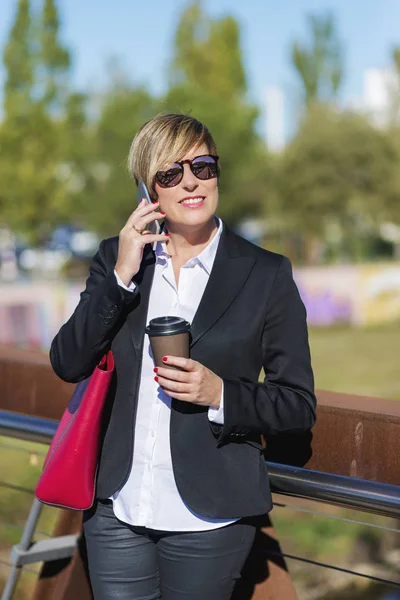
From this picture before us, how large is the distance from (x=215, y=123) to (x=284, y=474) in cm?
3943

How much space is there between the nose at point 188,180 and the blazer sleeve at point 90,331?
0.29 m

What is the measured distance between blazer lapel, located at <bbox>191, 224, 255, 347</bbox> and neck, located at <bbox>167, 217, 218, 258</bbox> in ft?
0.18

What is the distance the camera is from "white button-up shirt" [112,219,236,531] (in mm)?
1908

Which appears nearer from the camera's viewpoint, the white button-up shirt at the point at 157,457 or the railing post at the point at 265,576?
the white button-up shirt at the point at 157,457

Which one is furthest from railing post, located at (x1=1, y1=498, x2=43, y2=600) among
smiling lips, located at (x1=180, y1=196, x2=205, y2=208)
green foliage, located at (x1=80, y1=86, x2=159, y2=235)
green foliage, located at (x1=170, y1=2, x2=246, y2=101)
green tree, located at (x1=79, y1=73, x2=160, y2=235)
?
green foliage, located at (x1=170, y1=2, x2=246, y2=101)

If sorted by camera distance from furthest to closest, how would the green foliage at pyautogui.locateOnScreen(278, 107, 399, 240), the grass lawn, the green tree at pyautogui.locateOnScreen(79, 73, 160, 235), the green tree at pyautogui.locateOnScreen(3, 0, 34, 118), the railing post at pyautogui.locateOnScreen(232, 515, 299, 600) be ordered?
the green tree at pyautogui.locateOnScreen(79, 73, 160, 235)
the green foliage at pyautogui.locateOnScreen(278, 107, 399, 240)
the green tree at pyautogui.locateOnScreen(3, 0, 34, 118)
the grass lawn
the railing post at pyautogui.locateOnScreen(232, 515, 299, 600)

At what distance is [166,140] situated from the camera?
2.06 metres

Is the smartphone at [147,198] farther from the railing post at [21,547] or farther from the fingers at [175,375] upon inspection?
the railing post at [21,547]

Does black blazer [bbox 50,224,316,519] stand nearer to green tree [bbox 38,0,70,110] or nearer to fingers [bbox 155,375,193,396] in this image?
fingers [bbox 155,375,193,396]

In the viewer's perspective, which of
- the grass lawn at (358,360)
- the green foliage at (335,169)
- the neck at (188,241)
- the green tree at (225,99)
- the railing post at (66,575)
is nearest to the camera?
the neck at (188,241)

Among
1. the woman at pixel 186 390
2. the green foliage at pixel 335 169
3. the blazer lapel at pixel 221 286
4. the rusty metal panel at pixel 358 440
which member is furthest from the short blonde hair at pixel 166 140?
the green foliage at pixel 335 169

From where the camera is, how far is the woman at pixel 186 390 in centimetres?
191

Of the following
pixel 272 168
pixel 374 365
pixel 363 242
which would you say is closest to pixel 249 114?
pixel 272 168

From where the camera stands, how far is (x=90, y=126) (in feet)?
135
